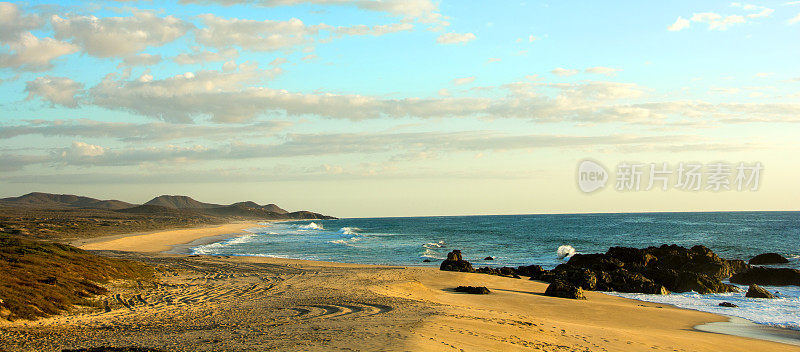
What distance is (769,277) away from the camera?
27688mm

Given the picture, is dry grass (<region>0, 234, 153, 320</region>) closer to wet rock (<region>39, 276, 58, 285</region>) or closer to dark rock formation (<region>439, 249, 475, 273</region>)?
wet rock (<region>39, 276, 58, 285</region>)

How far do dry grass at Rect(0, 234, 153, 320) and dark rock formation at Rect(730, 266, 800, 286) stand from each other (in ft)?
101

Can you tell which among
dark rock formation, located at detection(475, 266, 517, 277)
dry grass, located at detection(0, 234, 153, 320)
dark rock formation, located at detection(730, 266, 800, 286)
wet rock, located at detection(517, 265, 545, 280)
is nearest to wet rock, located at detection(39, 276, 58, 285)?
dry grass, located at detection(0, 234, 153, 320)

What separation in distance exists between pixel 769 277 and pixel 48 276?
33882 millimetres

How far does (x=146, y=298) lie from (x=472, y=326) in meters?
11.7

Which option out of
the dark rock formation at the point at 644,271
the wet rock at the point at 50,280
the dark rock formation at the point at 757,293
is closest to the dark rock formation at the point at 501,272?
the dark rock formation at the point at 644,271

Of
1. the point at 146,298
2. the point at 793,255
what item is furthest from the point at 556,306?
→ the point at 793,255

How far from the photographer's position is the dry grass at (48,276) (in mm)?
13562

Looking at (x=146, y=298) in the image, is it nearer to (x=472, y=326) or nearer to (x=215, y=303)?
(x=215, y=303)

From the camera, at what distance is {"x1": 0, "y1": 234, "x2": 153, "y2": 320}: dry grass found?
13.6m

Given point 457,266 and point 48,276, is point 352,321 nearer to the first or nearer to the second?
point 48,276

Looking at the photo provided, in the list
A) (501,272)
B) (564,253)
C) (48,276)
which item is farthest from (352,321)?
(564,253)

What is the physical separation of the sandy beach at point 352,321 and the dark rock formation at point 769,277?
11.3 metres

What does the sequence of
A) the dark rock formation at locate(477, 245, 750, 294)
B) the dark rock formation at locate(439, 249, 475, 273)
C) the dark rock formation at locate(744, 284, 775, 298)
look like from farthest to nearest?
the dark rock formation at locate(439, 249, 475, 273)
the dark rock formation at locate(477, 245, 750, 294)
the dark rock formation at locate(744, 284, 775, 298)
